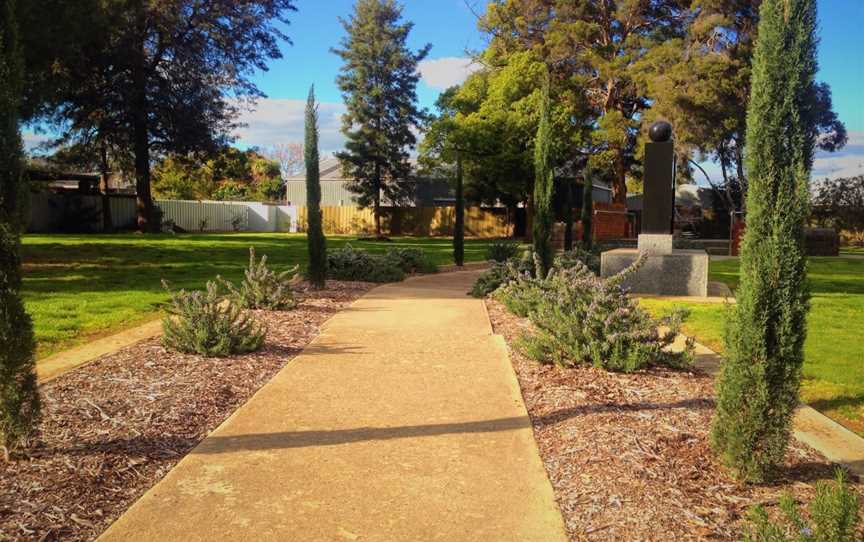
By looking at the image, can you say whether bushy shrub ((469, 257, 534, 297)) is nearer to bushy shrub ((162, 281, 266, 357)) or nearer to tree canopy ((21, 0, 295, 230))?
bushy shrub ((162, 281, 266, 357))

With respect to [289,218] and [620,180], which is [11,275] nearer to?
[620,180]

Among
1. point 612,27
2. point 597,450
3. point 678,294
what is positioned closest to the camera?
point 597,450

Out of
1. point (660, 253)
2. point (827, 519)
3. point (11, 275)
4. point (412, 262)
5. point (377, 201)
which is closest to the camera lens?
point (827, 519)

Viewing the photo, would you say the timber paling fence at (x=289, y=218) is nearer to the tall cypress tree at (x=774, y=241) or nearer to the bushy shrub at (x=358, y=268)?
the bushy shrub at (x=358, y=268)

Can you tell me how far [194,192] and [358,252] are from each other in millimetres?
37158

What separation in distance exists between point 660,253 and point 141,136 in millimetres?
23467

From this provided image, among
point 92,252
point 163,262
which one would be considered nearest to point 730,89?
point 163,262

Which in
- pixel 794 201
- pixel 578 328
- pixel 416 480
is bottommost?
pixel 416 480

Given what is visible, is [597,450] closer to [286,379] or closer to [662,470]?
[662,470]

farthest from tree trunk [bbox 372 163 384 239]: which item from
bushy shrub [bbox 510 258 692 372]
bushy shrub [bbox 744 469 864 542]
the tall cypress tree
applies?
bushy shrub [bbox 744 469 864 542]

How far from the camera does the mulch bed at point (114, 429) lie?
9.96ft

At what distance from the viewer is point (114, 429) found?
4066 millimetres

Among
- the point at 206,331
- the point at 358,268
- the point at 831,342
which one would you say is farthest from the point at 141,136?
the point at 831,342

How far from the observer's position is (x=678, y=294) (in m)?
11.0
